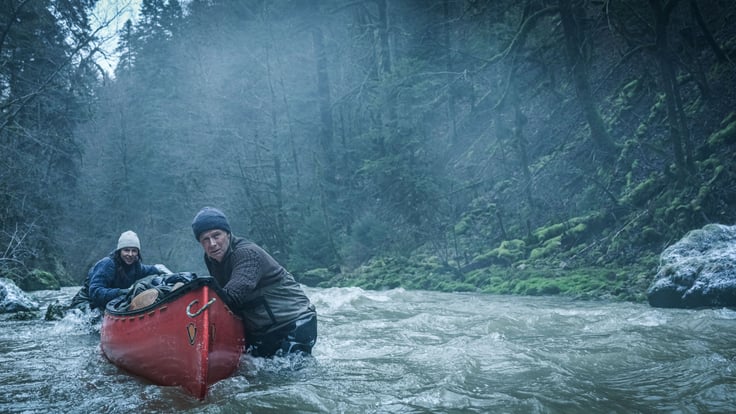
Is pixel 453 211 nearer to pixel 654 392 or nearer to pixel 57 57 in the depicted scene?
pixel 654 392

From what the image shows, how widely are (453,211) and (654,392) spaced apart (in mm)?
11670

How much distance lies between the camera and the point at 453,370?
5.14 m

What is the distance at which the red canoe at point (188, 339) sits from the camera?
4328 millimetres

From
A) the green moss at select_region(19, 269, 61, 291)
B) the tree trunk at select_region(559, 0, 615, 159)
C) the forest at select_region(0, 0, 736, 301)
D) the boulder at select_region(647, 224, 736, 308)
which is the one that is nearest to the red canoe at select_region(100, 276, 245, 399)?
the boulder at select_region(647, 224, 736, 308)

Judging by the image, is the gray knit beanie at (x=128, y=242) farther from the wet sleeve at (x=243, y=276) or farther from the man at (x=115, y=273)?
the wet sleeve at (x=243, y=276)

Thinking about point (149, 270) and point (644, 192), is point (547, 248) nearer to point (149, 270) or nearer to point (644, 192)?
point (644, 192)

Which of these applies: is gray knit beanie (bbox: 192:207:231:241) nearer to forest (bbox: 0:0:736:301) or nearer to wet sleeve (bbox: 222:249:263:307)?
wet sleeve (bbox: 222:249:263:307)

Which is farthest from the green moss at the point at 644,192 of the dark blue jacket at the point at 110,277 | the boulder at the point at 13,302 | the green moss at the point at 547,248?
the boulder at the point at 13,302

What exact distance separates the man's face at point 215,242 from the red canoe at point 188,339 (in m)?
0.46

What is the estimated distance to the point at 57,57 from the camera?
57.9 feet

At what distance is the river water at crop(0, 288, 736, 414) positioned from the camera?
13.3 feet

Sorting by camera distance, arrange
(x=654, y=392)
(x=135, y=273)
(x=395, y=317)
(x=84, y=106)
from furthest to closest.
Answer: (x=84, y=106), (x=395, y=317), (x=135, y=273), (x=654, y=392)

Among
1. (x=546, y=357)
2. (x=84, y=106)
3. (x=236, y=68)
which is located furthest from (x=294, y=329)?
(x=236, y=68)

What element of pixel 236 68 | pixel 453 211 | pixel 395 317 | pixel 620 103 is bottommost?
Result: pixel 395 317
